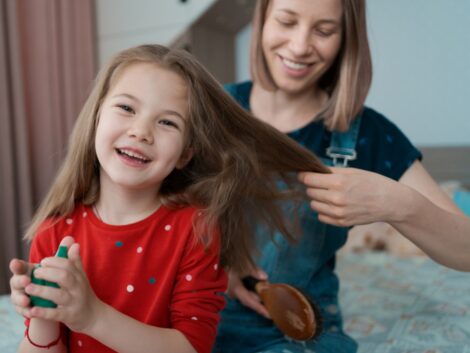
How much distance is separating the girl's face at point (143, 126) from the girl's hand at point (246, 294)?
14.5 inches

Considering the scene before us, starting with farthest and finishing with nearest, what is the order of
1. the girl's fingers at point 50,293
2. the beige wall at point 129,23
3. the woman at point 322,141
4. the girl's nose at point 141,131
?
1. the beige wall at point 129,23
2. the woman at point 322,141
3. the girl's nose at point 141,131
4. the girl's fingers at point 50,293

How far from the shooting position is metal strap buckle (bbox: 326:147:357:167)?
111 cm

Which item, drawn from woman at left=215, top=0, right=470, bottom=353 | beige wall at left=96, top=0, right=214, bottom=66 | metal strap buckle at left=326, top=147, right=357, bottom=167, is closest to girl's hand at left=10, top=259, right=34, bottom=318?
woman at left=215, top=0, right=470, bottom=353

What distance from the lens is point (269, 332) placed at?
1026mm

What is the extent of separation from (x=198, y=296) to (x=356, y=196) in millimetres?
313

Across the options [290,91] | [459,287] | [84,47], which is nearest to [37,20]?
[84,47]

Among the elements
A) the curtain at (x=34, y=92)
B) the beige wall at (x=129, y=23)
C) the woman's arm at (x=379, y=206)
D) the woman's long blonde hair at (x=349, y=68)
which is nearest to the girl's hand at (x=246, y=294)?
the woman's arm at (x=379, y=206)

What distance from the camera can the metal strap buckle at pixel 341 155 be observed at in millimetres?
1113

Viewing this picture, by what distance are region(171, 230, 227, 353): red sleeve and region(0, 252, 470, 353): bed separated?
1.47 ft

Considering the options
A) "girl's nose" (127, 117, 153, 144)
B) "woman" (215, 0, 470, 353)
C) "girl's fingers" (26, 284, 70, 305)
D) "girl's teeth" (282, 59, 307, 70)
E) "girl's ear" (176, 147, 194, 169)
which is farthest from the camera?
"girl's teeth" (282, 59, 307, 70)

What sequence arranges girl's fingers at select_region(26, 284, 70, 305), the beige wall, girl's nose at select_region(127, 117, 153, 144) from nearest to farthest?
1. girl's fingers at select_region(26, 284, 70, 305)
2. girl's nose at select_region(127, 117, 153, 144)
3. the beige wall

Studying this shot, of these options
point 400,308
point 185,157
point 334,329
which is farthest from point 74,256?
point 400,308

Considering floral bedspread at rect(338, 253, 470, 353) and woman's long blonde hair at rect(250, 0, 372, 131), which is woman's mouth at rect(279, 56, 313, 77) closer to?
woman's long blonde hair at rect(250, 0, 372, 131)

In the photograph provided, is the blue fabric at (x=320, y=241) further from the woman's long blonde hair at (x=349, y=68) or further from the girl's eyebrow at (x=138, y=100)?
the girl's eyebrow at (x=138, y=100)
